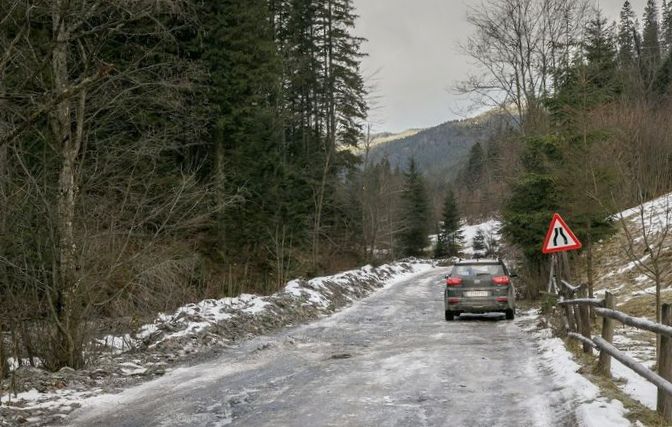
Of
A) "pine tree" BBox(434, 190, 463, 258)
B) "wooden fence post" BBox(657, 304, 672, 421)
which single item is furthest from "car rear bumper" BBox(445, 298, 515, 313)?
"pine tree" BBox(434, 190, 463, 258)

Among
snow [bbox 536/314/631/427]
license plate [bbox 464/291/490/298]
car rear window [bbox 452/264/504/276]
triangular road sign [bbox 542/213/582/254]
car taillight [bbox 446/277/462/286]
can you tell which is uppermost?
triangular road sign [bbox 542/213/582/254]

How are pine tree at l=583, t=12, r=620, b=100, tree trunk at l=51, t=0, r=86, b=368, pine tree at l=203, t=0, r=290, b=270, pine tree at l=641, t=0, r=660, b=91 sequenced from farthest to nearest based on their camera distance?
pine tree at l=641, t=0, r=660, b=91 → pine tree at l=203, t=0, r=290, b=270 → pine tree at l=583, t=12, r=620, b=100 → tree trunk at l=51, t=0, r=86, b=368

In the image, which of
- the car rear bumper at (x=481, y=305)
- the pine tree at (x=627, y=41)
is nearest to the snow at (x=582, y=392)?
the car rear bumper at (x=481, y=305)

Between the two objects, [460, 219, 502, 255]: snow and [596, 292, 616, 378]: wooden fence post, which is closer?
[596, 292, 616, 378]: wooden fence post

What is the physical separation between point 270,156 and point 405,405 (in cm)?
2155

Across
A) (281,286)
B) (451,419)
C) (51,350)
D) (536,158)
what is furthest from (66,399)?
(536,158)

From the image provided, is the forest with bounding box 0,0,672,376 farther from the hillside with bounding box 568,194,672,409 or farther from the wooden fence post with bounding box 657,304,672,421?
the wooden fence post with bounding box 657,304,672,421

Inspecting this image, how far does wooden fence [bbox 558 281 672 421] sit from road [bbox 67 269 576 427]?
0.78m

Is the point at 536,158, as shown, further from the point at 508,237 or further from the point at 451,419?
the point at 451,419

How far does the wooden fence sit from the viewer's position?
5273 millimetres

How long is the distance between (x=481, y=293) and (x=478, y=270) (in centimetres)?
72

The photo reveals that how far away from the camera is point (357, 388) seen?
25.2 feet

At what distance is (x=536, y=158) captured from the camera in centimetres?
2020

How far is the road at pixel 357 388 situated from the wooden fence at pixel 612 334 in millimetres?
780
